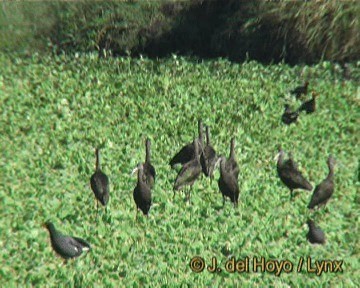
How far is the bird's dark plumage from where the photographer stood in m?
7.96

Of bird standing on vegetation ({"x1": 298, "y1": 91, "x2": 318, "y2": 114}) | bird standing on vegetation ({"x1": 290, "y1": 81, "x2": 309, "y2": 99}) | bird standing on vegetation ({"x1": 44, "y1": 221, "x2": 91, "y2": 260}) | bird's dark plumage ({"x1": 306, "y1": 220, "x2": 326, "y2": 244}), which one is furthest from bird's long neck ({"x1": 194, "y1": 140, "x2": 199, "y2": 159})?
bird standing on vegetation ({"x1": 290, "y1": 81, "x2": 309, "y2": 99})

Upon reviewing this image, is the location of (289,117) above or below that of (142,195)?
above

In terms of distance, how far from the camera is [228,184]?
831cm

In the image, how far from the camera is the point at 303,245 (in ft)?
26.2

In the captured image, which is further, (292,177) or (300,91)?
(300,91)

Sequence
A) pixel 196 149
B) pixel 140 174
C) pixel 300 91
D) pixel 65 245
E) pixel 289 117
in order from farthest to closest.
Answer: pixel 300 91 < pixel 289 117 < pixel 196 149 < pixel 140 174 < pixel 65 245

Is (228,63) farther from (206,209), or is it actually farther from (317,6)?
(206,209)

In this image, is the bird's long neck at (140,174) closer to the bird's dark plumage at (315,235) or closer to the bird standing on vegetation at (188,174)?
the bird standing on vegetation at (188,174)

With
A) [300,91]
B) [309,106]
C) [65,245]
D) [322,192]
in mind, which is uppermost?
[300,91]

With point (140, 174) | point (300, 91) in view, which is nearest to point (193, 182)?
point (140, 174)

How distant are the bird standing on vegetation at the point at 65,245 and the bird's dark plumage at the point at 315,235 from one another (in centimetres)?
281

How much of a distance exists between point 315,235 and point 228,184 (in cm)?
126

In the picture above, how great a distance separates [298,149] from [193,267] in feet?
13.5

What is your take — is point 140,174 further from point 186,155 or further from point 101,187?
point 186,155
